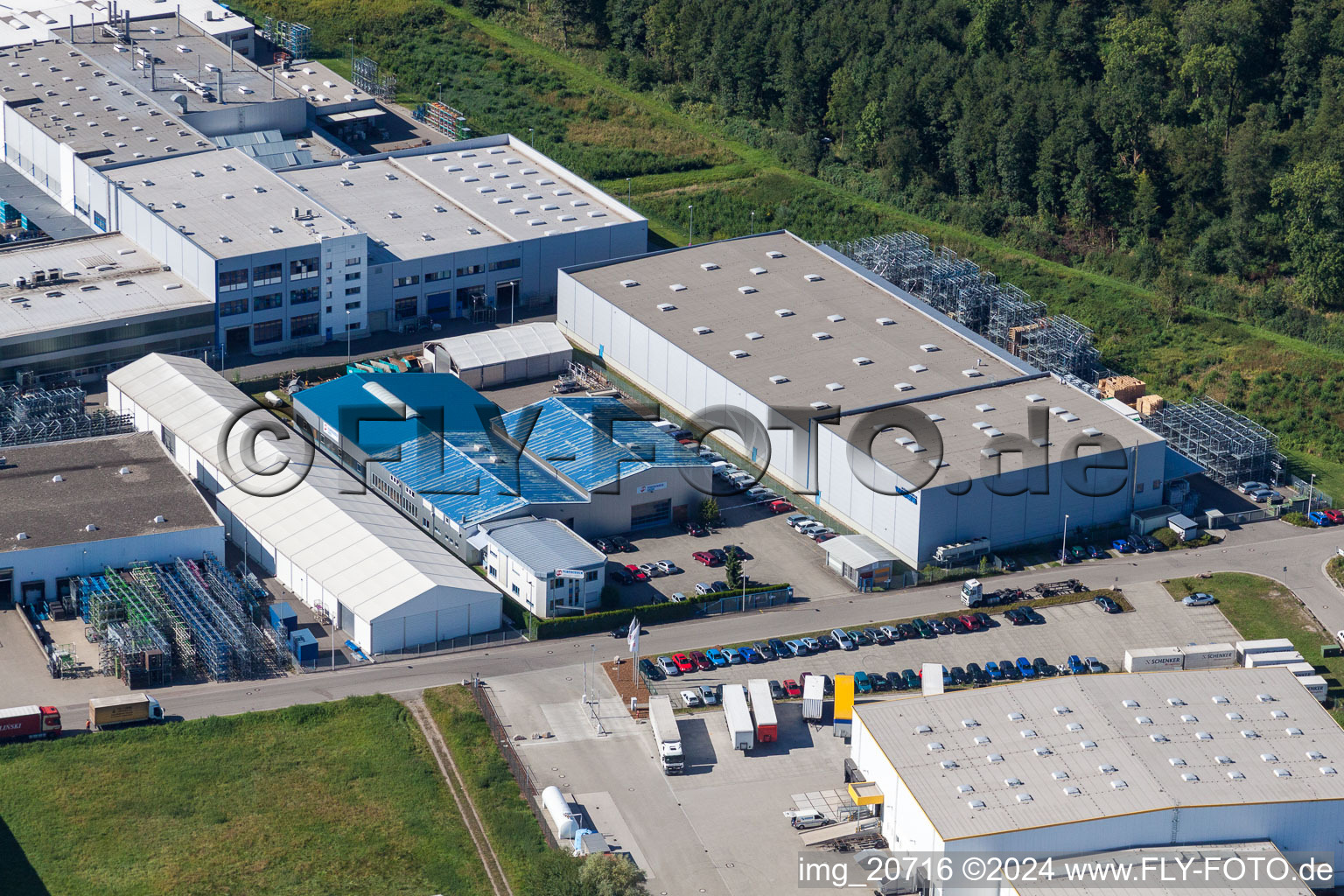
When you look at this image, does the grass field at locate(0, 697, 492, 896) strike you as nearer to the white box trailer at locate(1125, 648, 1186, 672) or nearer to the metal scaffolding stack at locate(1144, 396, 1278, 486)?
the white box trailer at locate(1125, 648, 1186, 672)

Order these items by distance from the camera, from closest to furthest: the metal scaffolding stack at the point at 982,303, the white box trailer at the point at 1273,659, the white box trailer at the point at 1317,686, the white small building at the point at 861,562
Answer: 1. the white box trailer at the point at 1317,686
2. the white box trailer at the point at 1273,659
3. the white small building at the point at 861,562
4. the metal scaffolding stack at the point at 982,303

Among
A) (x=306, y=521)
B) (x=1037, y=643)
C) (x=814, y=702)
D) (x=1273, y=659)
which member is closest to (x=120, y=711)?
(x=306, y=521)

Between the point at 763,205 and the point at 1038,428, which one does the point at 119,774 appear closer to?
Answer: the point at 1038,428

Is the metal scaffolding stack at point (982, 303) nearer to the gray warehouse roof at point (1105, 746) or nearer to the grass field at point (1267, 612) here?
the grass field at point (1267, 612)

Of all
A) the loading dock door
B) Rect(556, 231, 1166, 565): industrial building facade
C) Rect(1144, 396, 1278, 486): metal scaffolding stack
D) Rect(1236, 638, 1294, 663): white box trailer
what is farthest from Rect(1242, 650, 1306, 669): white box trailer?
the loading dock door

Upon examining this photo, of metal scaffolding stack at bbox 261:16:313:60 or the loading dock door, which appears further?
metal scaffolding stack at bbox 261:16:313:60

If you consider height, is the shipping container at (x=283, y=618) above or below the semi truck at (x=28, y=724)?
above

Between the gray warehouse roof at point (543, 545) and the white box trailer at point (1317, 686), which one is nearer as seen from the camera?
the white box trailer at point (1317, 686)

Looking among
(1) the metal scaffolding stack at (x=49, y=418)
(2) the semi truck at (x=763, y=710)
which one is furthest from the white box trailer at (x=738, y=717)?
(1) the metal scaffolding stack at (x=49, y=418)
